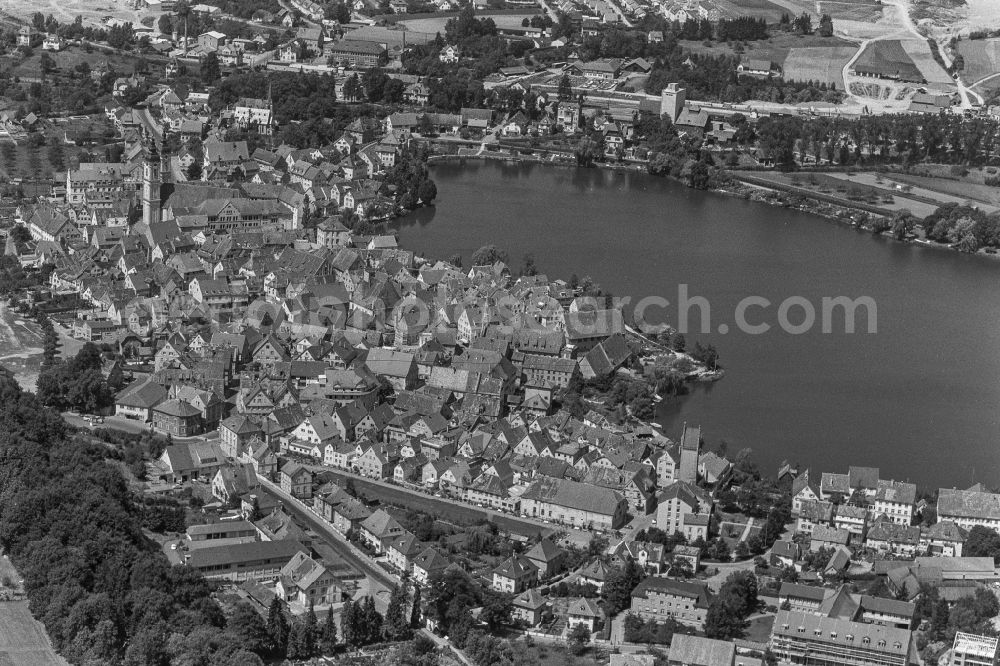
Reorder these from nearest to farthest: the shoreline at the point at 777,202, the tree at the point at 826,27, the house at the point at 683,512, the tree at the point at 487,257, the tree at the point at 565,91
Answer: the house at the point at 683,512
the tree at the point at 487,257
the shoreline at the point at 777,202
the tree at the point at 565,91
the tree at the point at 826,27

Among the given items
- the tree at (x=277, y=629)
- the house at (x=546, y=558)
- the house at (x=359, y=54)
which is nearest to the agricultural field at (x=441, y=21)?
the house at (x=359, y=54)

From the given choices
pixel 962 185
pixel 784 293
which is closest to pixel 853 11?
pixel 962 185

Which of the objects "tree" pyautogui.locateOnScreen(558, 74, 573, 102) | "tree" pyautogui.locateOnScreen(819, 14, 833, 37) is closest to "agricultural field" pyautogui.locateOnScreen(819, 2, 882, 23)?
"tree" pyautogui.locateOnScreen(819, 14, 833, 37)

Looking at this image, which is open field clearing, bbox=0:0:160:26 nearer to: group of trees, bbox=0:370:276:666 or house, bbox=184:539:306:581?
group of trees, bbox=0:370:276:666

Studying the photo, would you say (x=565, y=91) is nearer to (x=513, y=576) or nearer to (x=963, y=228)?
(x=963, y=228)

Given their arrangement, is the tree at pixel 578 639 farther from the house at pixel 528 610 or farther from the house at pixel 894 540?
the house at pixel 894 540

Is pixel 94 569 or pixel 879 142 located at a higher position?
pixel 879 142

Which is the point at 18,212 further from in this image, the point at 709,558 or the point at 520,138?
the point at 709,558

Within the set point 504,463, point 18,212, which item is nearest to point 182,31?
point 18,212
